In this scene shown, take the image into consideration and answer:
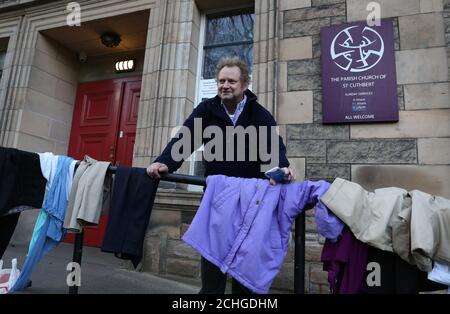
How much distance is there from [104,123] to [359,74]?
397 centimetres

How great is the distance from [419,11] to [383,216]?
3.07 meters

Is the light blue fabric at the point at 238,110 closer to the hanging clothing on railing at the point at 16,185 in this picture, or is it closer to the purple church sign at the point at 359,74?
the hanging clothing on railing at the point at 16,185

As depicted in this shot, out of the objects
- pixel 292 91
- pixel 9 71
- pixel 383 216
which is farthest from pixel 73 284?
pixel 9 71

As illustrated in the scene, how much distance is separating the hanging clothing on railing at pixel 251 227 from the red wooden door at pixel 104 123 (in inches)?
151

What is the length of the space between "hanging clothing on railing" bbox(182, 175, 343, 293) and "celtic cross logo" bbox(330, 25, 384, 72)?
2.50m

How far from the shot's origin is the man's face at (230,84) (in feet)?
7.16

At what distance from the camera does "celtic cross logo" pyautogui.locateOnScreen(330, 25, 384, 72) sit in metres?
3.73

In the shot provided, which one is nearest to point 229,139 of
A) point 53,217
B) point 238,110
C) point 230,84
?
point 238,110

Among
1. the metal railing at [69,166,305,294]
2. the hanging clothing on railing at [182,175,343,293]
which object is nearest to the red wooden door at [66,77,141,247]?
the metal railing at [69,166,305,294]

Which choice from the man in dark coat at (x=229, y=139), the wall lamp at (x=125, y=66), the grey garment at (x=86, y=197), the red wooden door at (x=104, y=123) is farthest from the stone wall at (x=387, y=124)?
the wall lamp at (x=125, y=66)

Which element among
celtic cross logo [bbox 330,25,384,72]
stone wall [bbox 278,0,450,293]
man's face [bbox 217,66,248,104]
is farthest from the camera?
celtic cross logo [bbox 330,25,384,72]

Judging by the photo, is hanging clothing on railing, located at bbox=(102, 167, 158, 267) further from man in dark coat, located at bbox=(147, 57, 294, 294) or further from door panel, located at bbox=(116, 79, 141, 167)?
door panel, located at bbox=(116, 79, 141, 167)

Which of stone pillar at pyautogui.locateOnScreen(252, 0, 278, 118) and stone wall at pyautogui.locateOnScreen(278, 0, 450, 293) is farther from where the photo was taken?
stone pillar at pyautogui.locateOnScreen(252, 0, 278, 118)

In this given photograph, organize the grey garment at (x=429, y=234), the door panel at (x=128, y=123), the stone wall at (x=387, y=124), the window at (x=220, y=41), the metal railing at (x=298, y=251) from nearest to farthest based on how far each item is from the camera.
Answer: the grey garment at (x=429, y=234), the metal railing at (x=298, y=251), the stone wall at (x=387, y=124), the window at (x=220, y=41), the door panel at (x=128, y=123)
